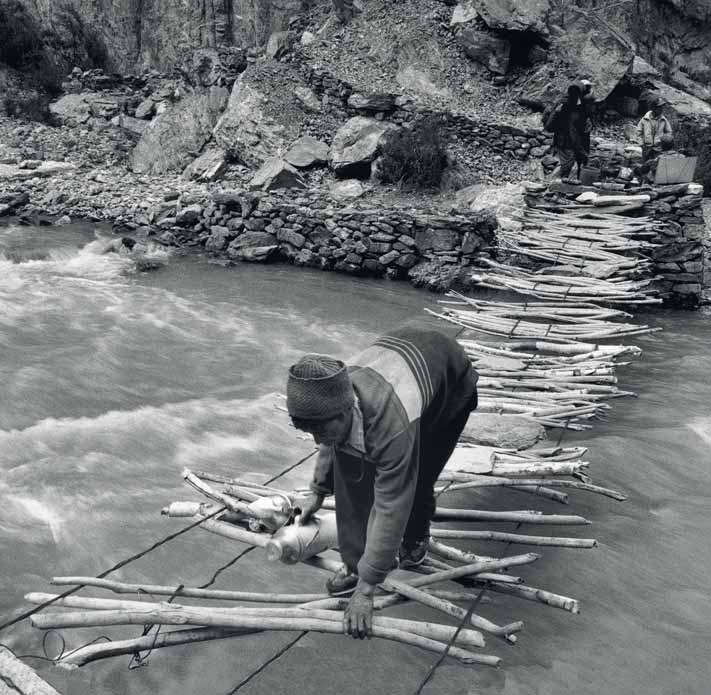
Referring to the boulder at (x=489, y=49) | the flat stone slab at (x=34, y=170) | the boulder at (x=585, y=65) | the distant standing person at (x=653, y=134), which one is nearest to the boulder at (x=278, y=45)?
the boulder at (x=489, y=49)

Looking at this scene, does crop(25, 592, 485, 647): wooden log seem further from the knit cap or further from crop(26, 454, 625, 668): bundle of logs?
the knit cap

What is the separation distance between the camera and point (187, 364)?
6.93 metres

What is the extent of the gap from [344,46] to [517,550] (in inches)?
533

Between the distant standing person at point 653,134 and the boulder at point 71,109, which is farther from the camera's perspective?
the boulder at point 71,109

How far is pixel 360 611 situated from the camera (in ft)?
7.18

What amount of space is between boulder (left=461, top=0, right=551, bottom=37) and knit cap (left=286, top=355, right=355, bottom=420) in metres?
14.0

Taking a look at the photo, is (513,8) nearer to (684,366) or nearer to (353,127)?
(353,127)

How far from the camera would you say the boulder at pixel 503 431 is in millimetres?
3832

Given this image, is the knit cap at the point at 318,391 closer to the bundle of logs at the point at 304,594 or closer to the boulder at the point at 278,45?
the bundle of logs at the point at 304,594

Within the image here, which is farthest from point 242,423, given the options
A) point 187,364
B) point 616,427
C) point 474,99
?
point 474,99

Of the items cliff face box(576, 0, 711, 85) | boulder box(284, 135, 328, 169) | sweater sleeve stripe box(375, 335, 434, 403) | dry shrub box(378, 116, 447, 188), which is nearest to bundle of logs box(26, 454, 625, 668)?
sweater sleeve stripe box(375, 335, 434, 403)

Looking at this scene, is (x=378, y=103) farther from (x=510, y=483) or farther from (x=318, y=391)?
(x=318, y=391)

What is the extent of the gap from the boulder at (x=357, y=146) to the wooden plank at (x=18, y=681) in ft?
34.0

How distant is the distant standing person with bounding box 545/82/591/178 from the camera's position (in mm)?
8930
